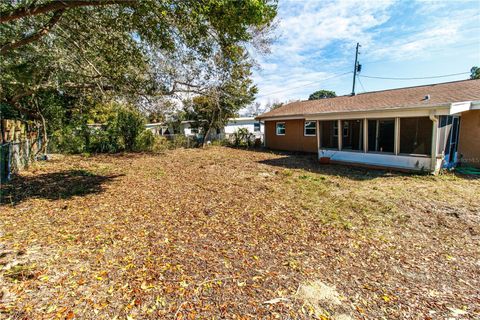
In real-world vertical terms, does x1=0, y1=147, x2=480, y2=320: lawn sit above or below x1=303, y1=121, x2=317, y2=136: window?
below

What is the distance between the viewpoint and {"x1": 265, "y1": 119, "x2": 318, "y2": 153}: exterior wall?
14796 mm

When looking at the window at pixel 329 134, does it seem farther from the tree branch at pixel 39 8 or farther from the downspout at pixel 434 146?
the tree branch at pixel 39 8

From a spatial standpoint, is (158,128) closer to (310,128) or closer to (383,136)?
(310,128)

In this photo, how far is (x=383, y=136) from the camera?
1027cm

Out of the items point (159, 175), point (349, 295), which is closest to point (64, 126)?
point (159, 175)

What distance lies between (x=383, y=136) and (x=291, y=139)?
6295mm

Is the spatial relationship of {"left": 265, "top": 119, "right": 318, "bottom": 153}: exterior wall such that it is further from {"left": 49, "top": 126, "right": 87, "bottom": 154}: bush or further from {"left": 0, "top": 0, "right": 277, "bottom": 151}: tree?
{"left": 49, "top": 126, "right": 87, "bottom": 154}: bush

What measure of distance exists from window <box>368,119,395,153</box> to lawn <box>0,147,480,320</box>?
3.54m

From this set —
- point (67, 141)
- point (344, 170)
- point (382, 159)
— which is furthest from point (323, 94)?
point (67, 141)

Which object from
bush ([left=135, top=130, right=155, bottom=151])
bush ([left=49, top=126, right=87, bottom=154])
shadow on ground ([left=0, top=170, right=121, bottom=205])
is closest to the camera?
shadow on ground ([left=0, top=170, right=121, bottom=205])

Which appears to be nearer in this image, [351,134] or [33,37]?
[33,37]

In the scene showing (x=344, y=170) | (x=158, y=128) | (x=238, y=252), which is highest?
(x=158, y=128)

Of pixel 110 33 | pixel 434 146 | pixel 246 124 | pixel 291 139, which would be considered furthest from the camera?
pixel 246 124

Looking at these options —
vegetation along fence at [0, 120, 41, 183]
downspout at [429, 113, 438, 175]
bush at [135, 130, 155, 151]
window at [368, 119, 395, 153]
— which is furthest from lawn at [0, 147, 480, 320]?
bush at [135, 130, 155, 151]
